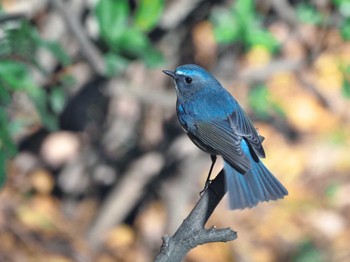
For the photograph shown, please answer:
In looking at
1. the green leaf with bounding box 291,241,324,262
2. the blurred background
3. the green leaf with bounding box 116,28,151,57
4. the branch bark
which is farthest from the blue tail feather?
the green leaf with bounding box 291,241,324,262

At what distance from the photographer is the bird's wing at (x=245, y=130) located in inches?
114

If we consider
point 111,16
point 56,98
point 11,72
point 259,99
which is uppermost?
point 259,99

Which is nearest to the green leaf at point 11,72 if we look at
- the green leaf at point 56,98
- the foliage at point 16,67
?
the foliage at point 16,67

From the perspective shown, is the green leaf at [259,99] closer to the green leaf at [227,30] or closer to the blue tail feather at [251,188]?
the green leaf at [227,30]

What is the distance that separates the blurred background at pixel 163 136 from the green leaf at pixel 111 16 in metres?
0.12

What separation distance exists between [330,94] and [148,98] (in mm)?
2140

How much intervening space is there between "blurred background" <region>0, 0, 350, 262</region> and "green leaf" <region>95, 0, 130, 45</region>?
123mm

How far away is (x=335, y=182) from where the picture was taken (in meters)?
6.17

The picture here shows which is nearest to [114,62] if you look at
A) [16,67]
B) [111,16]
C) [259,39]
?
[111,16]

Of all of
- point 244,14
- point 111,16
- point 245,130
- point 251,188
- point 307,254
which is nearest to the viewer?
point 251,188

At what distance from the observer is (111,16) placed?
3580mm

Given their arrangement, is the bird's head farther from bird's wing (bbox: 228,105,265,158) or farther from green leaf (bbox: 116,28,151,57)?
green leaf (bbox: 116,28,151,57)

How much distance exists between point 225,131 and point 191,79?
10.1 inches

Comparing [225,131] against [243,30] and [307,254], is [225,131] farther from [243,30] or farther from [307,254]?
[307,254]
